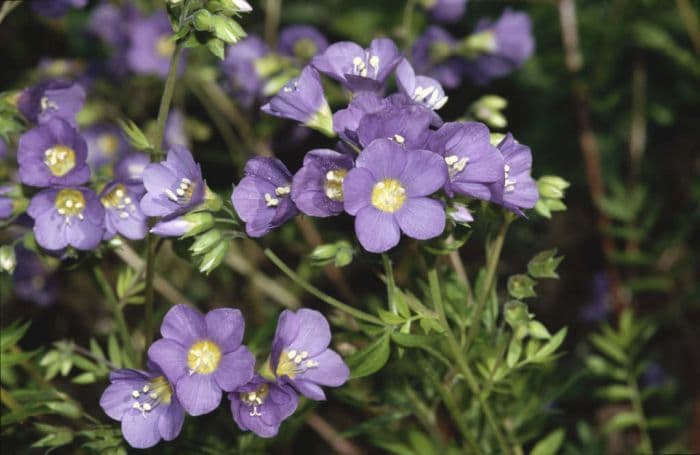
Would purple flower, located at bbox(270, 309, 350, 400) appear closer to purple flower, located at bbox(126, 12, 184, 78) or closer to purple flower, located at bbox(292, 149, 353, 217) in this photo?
purple flower, located at bbox(292, 149, 353, 217)

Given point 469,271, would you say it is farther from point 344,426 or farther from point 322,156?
point 322,156

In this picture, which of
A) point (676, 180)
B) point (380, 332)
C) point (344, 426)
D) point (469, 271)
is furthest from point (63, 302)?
point (676, 180)

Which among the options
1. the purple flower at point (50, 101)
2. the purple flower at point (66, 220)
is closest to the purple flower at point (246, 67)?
the purple flower at point (50, 101)

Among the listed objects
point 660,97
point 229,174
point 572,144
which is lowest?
point 229,174

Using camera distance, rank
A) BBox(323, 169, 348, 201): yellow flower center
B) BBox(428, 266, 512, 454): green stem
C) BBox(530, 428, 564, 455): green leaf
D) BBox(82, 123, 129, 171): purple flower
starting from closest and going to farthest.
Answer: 1. BBox(323, 169, 348, 201): yellow flower center
2. BBox(428, 266, 512, 454): green stem
3. BBox(530, 428, 564, 455): green leaf
4. BBox(82, 123, 129, 171): purple flower

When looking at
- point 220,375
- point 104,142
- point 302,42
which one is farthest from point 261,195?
point 104,142

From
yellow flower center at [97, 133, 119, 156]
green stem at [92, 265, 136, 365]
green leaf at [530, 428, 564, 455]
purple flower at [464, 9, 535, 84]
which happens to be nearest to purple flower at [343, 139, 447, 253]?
green stem at [92, 265, 136, 365]

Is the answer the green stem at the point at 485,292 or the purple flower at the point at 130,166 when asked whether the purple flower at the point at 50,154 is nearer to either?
the purple flower at the point at 130,166
